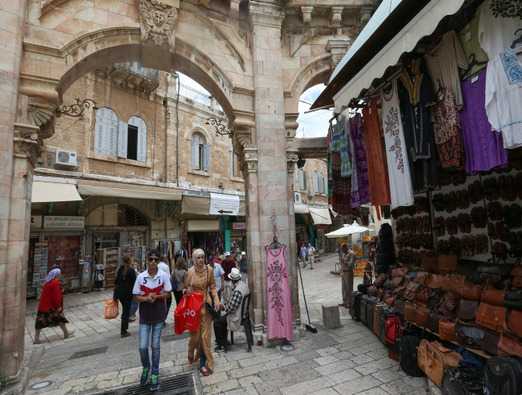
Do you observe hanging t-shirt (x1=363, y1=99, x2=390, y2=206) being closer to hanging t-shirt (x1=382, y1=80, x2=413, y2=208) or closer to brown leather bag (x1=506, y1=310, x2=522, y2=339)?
hanging t-shirt (x1=382, y1=80, x2=413, y2=208)

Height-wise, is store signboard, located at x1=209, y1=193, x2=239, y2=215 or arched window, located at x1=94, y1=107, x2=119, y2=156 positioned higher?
arched window, located at x1=94, y1=107, x2=119, y2=156

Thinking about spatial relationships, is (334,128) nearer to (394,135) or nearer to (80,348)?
(394,135)

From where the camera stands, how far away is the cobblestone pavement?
3779mm

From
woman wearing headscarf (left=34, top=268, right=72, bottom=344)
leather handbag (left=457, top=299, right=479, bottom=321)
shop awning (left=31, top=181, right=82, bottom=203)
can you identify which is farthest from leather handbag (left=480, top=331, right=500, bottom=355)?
shop awning (left=31, top=181, right=82, bottom=203)

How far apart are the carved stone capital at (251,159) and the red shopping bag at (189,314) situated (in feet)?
8.51

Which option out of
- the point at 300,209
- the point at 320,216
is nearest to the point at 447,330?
the point at 300,209

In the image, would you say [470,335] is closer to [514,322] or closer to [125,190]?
[514,322]

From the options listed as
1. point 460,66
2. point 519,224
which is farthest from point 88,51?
point 519,224

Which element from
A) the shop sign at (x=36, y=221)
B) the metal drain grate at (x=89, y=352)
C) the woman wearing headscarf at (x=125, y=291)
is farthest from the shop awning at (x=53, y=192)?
the metal drain grate at (x=89, y=352)

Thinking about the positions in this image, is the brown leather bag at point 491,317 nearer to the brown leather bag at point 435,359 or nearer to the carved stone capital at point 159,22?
the brown leather bag at point 435,359

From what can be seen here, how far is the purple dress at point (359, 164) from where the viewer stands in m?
4.63

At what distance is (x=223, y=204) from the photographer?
1412 centimetres

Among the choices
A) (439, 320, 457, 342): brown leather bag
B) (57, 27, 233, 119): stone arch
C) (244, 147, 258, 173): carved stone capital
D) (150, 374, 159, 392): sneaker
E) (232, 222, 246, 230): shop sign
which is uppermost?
(57, 27, 233, 119): stone arch

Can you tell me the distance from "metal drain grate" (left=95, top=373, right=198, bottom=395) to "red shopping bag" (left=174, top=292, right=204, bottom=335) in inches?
25.1
